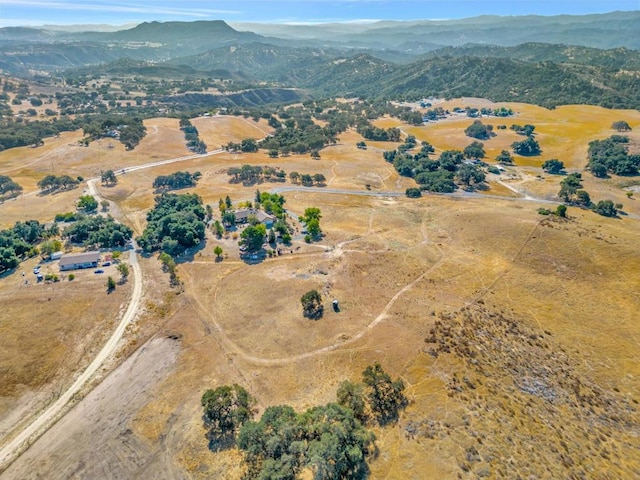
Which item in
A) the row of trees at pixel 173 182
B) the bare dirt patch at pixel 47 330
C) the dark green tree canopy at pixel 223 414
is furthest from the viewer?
the row of trees at pixel 173 182

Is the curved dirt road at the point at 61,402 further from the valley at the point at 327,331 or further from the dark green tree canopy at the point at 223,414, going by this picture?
the dark green tree canopy at the point at 223,414

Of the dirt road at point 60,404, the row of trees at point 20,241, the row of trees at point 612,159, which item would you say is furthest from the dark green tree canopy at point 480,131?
the row of trees at point 20,241

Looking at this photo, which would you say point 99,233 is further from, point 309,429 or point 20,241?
point 309,429

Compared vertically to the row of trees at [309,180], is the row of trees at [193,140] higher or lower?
lower

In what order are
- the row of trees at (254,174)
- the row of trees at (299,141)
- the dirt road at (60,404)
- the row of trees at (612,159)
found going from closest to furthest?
1. the dirt road at (60,404)
2. the row of trees at (612,159)
3. the row of trees at (254,174)
4. the row of trees at (299,141)

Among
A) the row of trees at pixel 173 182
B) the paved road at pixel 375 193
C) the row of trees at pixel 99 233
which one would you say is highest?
the row of trees at pixel 99 233

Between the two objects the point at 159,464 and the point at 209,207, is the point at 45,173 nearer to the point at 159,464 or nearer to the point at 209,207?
the point at 209,207
